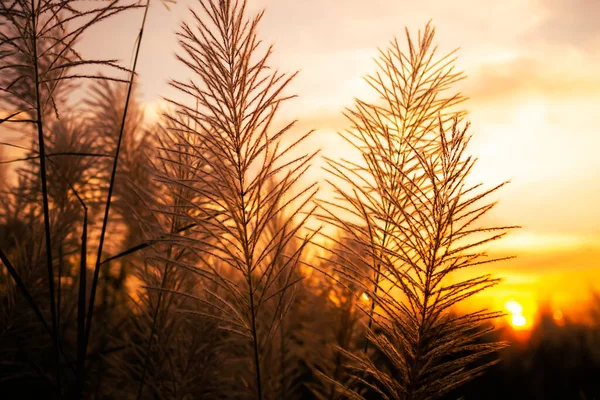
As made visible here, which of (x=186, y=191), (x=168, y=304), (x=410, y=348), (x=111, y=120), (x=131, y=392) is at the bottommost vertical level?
(x=131, y=392)

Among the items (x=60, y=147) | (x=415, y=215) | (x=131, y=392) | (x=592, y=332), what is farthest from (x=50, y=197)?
(x=592, y=332)

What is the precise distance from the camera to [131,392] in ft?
6.04

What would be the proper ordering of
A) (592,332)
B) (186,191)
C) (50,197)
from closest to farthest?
(186,191) → (50,197) → (592,332)

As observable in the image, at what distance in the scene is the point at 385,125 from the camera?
1431 millimetres

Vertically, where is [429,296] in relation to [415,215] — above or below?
below

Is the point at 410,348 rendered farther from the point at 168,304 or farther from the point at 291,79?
the point at 168,304

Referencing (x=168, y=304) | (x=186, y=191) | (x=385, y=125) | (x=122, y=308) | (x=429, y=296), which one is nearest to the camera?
(x=429, y=296)

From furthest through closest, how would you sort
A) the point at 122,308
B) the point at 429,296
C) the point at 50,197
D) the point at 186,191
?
the point at 122,308, the point at 50,197, the point at 186,191, the point at 429,296

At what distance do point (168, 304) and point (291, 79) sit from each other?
910 mm

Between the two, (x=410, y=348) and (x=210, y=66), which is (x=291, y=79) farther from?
(x=410, y=348)

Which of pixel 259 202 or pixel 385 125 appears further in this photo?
pixel 385 125

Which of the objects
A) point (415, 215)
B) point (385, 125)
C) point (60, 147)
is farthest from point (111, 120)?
point (415, 215)

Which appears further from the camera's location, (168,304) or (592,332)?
(592,332)

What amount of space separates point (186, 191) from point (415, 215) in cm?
67
